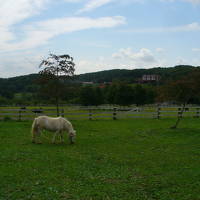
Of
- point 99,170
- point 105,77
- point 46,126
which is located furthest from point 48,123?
point 105,77

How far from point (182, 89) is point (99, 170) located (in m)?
10.8

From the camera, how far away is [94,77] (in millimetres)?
126312

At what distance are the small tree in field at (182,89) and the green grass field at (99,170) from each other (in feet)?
16.7

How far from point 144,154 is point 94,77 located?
117503 mm

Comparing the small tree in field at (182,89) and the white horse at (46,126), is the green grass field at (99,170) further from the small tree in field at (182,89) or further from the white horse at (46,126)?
the small tree in field at (182,89)

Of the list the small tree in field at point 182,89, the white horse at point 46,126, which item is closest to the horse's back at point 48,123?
the white horse at point 46,126

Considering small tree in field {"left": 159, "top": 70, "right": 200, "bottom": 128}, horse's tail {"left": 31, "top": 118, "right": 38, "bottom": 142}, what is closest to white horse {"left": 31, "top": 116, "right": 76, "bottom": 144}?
horse's tail {"left": 31, "top": 118, "right": 38, "bottom": 142}

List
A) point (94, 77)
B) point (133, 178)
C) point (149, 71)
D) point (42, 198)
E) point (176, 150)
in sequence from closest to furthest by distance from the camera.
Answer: point (42, 198)
point (133, 178)
point (176, 150)
point (149, 71)
point (94, 77)

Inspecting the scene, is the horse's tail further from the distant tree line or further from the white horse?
the distant tree line

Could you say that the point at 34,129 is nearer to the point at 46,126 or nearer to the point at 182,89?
the point at 46,126

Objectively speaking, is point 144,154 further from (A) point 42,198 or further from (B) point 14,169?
(A) point 42,198

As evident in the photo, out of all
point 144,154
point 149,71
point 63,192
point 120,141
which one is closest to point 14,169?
point 63,192

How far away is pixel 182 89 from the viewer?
16469 millimetres

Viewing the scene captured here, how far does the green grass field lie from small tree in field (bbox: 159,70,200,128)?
5076 millimetres
